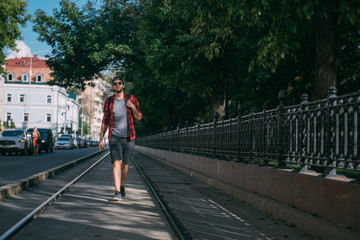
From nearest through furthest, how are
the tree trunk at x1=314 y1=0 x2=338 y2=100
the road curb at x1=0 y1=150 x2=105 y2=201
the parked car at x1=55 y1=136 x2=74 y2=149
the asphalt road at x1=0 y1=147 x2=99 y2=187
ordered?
the road curb at x1=0 y1=150 x2=105 y2=201 < the tree trunk at x1=314 y1=0 x2=338 y2=100 < the asphalt road at x1=0 y1=147 x2=99 y2=187 < the parked car at x1=55 y1=136 x2=74 y2=149

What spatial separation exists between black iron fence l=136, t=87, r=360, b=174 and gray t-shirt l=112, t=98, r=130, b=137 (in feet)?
8.76

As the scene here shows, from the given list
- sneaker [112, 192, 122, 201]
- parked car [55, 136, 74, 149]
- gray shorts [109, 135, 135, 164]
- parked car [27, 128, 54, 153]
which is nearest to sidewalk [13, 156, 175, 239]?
sneaker [112, 192, 122, 201]

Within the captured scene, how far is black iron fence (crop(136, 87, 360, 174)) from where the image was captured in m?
6.00

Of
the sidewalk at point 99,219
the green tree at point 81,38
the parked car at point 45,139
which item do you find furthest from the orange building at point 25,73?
the sidewalk at point 99,219

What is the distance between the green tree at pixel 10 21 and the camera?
3656cm

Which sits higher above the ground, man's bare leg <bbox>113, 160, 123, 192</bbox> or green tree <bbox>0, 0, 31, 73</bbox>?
green tree <bbox>0, 0, 31, 73</bbox>

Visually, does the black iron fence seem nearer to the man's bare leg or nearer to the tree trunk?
the tree trunk

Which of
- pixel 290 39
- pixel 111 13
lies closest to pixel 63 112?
pixel 111 13

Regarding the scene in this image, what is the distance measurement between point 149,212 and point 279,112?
9.36 feet

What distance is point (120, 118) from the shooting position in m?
8.62

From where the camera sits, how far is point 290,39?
10.6m

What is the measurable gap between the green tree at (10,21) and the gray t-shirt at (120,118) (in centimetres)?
3061

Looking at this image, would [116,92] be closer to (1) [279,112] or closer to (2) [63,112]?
(1) [279,112]

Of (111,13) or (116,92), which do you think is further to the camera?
(111,13)
